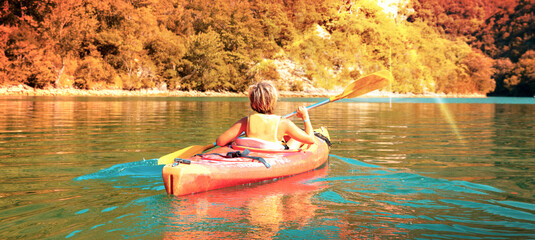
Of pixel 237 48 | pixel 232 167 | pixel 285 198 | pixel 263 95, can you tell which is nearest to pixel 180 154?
pixel 232 167

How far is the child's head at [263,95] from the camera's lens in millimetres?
4668

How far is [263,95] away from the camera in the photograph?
469 centimetres

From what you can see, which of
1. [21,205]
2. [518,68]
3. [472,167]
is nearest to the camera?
[21,205]

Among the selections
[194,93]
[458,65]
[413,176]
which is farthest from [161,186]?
[458,65]

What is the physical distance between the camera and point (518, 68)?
66.6m

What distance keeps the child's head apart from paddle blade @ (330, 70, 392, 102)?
2.49 meters

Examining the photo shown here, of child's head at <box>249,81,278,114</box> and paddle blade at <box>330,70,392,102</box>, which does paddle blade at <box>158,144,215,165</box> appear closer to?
child's head at <box>249,81,278,114</box>

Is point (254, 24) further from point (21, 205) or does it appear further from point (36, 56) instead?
point (21, 205)

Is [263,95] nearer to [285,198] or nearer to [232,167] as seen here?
[232,167]

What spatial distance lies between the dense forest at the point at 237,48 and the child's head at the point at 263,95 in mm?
15442

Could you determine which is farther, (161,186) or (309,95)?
(309,95)

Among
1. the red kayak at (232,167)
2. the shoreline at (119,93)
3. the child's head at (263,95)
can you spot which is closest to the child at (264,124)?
the child's head at (263,95)

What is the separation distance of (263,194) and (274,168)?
1.91 ft

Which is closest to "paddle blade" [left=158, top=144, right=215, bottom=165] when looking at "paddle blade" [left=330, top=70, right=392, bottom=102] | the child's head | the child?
the child
